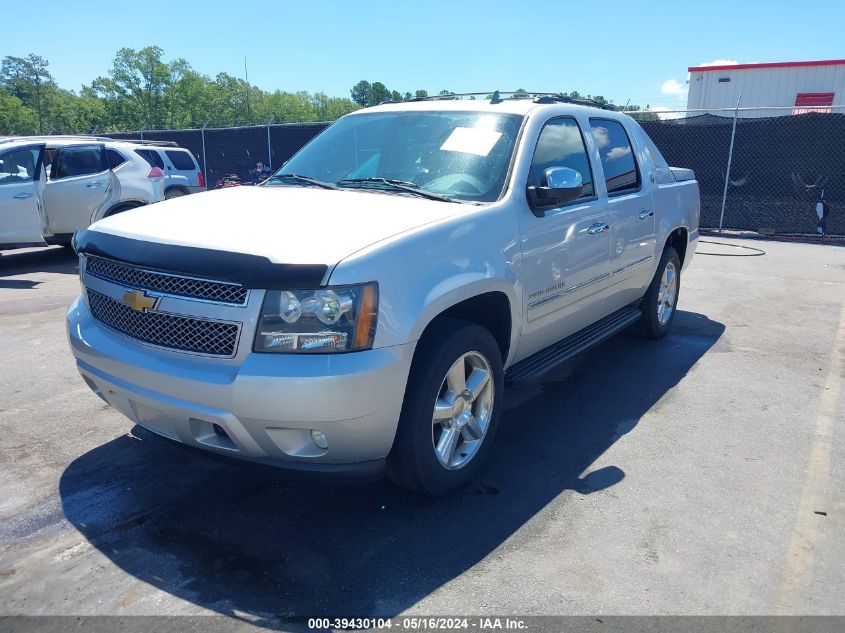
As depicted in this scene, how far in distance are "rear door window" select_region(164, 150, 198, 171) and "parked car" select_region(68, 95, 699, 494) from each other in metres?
9.87

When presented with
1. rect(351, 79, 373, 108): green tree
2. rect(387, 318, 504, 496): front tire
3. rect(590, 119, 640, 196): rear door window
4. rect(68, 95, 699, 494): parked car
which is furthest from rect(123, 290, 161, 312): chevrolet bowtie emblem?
rect(351, 79, 373, 108): green tree

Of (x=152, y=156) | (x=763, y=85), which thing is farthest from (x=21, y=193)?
(x=763, y=85)

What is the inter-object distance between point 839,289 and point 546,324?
6.61 meters

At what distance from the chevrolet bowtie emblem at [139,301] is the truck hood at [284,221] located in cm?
25

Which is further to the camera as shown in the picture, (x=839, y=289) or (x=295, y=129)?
(x=295, y=129)

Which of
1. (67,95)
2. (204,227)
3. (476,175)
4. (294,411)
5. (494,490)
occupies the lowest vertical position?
(494,490)

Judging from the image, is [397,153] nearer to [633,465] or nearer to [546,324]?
[546,324]

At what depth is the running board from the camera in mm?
3896

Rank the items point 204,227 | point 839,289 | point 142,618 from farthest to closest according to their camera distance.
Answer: point 839,289 < point 204,227 < point 142,618

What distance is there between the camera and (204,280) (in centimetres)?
271

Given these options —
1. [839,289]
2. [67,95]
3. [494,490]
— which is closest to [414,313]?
[494,490]

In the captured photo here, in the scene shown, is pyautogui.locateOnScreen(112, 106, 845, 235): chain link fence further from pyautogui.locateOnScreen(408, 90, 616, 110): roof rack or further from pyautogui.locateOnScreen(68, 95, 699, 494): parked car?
pyautogui.locateOnScreen(68, 95, 699, 494): parked car

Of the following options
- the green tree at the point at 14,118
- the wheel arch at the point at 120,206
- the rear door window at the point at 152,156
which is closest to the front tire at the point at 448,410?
the wheel arch at the point at 120,206

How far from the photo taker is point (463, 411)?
3346mm
